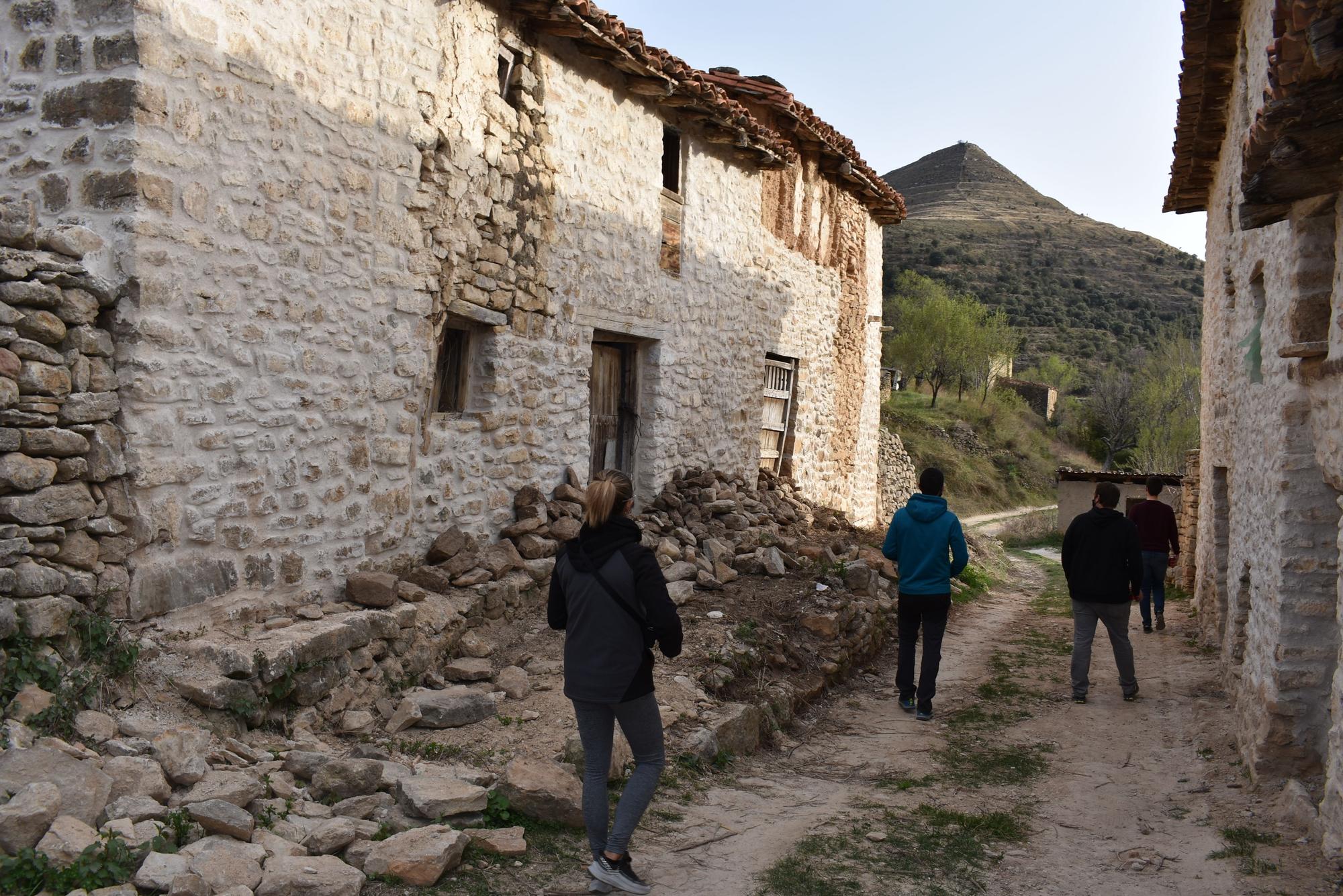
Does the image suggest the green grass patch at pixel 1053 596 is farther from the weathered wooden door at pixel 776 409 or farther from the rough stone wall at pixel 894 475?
the weathered wooden door at pixel 776 409

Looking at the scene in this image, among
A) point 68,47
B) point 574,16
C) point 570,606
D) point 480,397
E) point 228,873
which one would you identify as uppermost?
point 574,16

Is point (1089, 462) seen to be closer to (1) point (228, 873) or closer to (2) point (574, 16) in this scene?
(2) point (574, 16)

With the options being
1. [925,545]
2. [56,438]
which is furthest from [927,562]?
[56,438]

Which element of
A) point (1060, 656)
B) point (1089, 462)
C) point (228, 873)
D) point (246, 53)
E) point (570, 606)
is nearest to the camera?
point (228, 873)

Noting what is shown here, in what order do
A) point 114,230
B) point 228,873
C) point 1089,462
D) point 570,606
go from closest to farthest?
1. point 228,873
2. point 570,606
3. point 114,230
4. point 1089,462

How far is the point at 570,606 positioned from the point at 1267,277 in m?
4.91

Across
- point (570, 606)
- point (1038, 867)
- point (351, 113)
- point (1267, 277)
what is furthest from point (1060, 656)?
point (351, 113)

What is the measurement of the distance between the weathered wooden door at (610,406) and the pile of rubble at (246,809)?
5.32 m

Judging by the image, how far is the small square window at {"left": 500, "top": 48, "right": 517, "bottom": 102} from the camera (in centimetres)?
789

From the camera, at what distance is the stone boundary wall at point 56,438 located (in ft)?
14.4

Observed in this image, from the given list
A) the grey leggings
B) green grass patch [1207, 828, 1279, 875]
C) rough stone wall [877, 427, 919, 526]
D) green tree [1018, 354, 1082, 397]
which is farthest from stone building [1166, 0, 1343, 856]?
green tree [1018, 354, 1082, 397]

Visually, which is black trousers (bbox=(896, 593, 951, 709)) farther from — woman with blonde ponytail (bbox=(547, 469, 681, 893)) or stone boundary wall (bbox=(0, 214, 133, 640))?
stone boundary wall (bbox=(0, 214, 133, 640))

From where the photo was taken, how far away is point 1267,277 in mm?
6164

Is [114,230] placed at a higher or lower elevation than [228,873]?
higher
